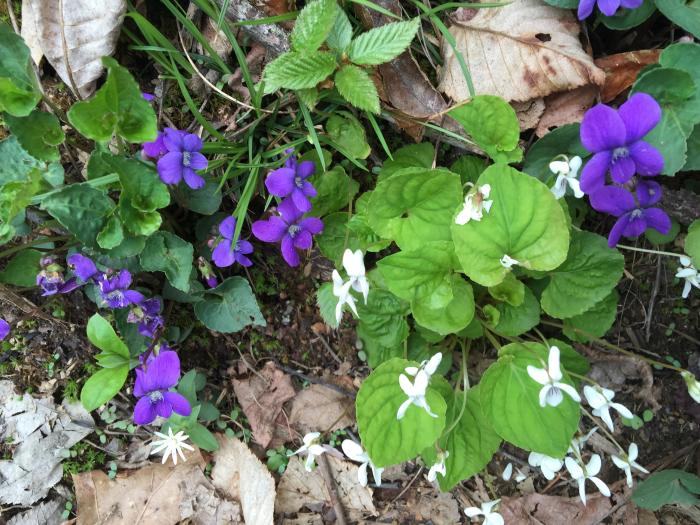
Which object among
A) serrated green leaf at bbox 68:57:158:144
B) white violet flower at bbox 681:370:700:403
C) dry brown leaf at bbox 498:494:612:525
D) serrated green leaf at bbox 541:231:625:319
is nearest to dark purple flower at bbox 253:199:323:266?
serrated green leaf at bbox 68:57:158:144

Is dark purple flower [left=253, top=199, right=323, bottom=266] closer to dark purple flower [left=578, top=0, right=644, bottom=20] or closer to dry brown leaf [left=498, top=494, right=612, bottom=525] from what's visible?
dark purple flower [left=578, top=0, right=644, bottom=20]

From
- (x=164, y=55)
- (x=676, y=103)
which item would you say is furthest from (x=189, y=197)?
(x=676, y=103)

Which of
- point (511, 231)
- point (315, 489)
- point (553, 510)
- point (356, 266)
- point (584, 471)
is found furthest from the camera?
point (315, 489)

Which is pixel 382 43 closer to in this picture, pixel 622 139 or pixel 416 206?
pixel 416 206

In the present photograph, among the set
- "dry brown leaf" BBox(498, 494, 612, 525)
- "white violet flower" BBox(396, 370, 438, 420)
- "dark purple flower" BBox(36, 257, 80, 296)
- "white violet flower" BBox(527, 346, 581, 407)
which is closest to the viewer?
"white violet flower" BBox(527, 346, 581, 407)

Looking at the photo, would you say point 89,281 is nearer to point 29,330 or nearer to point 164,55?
point 29,330

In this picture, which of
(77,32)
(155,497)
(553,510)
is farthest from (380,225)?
(155,497)

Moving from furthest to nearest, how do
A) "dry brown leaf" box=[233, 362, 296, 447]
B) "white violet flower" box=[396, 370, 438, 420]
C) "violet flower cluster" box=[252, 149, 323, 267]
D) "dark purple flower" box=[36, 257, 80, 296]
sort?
1. "dry brown leaf" box=[233, 362, 296, 447]
2. "dark purple flower" box=[36, 257, 80, 296]
3. "violet flower cluster" box=[252, 149, 323, 267]
4. "white violet flower" box=[396, 370, 438, 420]

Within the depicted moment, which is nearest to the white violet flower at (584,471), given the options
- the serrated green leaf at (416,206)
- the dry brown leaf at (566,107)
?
the serrated green leaf at (416,206)
